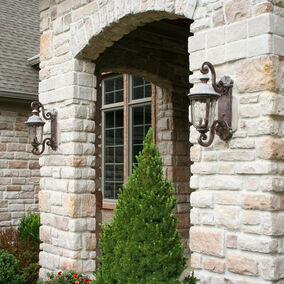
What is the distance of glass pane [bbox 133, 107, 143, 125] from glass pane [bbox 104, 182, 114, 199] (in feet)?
5.83

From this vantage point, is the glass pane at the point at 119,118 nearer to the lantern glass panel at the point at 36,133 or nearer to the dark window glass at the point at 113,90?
the dark window glass at the point at 113,90

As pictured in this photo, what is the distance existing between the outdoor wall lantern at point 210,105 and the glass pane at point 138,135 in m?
5.77

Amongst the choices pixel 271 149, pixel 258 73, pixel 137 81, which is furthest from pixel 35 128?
pixel 137 81

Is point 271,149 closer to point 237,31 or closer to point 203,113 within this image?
point 203,113

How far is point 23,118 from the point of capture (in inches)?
392

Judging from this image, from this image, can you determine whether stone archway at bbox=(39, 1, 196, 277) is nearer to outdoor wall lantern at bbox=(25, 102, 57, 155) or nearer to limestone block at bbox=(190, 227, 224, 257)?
outdoor wall lantern at bbox=(25, 102, 57, 155)

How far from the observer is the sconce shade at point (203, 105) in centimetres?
383

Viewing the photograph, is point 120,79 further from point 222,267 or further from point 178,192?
point 222,267

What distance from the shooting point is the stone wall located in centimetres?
967

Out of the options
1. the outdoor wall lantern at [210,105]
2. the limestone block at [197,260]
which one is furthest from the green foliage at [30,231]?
the outdoor wall lantern at [210,105]

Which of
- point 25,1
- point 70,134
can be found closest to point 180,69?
point 70,134

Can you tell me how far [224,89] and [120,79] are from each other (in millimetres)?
6837

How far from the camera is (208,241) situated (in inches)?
165

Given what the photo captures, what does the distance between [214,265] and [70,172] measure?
2655 millimetres
